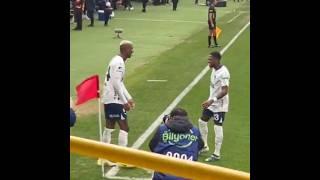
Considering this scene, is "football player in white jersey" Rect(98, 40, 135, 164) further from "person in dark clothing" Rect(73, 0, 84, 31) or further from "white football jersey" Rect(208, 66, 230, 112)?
"person in dark clothing" Rect(73, 0, 84, 31)

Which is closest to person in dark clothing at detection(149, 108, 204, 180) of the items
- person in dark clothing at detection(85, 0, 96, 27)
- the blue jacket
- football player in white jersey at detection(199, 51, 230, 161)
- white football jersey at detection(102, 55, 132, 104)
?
the blue jacket

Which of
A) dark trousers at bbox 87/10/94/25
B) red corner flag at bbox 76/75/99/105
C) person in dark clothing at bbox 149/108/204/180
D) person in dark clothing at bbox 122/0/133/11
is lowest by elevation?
person in dark clothing at bbox 149/108/204/180

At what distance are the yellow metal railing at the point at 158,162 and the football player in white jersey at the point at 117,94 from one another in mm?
7209

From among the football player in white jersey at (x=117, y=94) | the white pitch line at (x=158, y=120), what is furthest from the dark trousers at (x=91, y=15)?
the football player in white jersey at (x=117, y=94)

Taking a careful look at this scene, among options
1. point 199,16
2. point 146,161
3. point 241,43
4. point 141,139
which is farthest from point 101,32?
point 146,161

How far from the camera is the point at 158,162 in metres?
2.44

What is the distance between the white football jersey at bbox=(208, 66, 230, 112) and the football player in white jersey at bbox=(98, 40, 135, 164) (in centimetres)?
151

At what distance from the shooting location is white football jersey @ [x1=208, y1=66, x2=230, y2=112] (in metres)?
10.4
